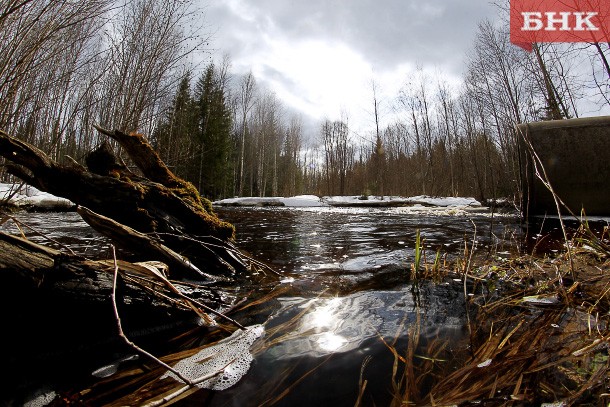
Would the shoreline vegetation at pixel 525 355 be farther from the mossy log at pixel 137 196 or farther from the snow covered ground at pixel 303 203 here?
the snow covered ground at pixel 303 203

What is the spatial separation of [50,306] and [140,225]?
1452mm

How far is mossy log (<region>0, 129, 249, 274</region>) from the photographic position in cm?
225

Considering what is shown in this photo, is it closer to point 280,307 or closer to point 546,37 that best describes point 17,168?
point 280,307

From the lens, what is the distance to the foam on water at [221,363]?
49.8 inches

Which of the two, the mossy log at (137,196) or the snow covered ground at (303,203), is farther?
the snow covered ground at (303,203)

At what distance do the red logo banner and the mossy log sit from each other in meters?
8.88

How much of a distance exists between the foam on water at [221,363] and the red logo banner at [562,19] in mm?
9207

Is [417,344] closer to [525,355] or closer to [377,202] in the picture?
[525,355]

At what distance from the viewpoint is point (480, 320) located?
175cm

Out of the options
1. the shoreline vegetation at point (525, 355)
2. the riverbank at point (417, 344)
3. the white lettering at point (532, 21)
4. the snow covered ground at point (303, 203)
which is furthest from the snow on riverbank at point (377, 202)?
the shoreline vegetation at point (525, 355)

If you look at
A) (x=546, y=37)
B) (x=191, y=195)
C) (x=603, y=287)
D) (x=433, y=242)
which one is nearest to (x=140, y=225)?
(x=191, y=195)

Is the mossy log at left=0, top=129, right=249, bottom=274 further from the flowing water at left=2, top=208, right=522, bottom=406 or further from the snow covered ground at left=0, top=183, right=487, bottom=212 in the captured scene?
the snow covered ground at left=0, top=183, right=487, bottom=212

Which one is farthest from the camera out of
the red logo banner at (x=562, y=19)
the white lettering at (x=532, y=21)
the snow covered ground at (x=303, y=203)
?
the snow covered ground at (x=303, y=203)

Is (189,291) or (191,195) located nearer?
(189,291)
